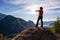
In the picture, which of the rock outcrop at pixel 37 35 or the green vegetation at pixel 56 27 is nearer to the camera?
the rock outcrop at pixel 37 35

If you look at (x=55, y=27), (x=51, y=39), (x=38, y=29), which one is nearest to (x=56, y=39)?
(x=51, y=39)

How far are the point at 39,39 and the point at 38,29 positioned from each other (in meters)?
1.53

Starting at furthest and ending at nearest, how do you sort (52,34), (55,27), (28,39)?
(55,27)
(52,34)
(28,39)

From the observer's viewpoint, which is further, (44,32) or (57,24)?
(57,24)

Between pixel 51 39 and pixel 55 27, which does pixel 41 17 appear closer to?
pixel 51 39

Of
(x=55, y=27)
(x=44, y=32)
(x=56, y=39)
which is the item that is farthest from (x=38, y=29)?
(x=55, y=27)

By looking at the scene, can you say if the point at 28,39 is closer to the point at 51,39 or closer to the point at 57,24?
the point at 51,39

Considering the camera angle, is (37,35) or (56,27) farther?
(56,27)

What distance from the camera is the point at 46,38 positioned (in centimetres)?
2683

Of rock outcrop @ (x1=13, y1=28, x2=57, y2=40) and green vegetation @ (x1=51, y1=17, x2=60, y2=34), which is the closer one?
rock outcrop @ (x1=13, y1=28, x2=57, y2=40)

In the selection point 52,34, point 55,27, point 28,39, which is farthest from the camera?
point 55,27

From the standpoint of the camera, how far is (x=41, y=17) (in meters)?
27.6

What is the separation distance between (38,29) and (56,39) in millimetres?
2548

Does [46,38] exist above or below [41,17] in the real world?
below
